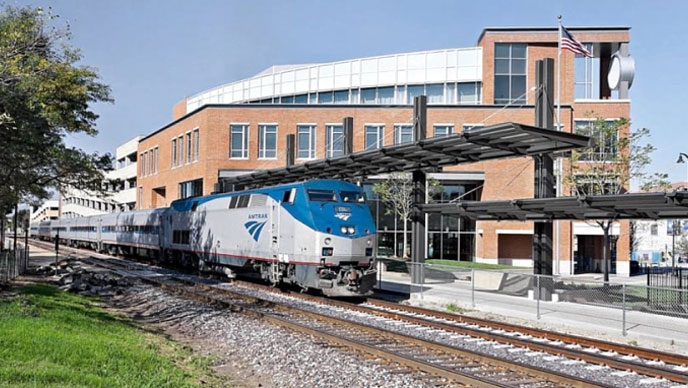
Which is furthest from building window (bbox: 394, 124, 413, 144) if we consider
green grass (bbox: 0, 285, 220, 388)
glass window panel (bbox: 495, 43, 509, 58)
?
green grass (bbox: 0, 285, 220, 388)

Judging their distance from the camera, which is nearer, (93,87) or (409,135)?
(93,87)

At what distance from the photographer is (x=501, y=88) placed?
52.7 meters

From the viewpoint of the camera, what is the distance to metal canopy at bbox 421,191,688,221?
1543cm

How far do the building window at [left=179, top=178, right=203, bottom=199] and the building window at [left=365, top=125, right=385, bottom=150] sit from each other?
1447 cm

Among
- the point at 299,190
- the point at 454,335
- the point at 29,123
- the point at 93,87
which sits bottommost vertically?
the point at 454,335

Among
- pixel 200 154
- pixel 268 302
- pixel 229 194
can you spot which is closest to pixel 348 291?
pixel 268 302

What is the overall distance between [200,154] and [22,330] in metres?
41.3

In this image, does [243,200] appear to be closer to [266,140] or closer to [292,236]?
[292,236]

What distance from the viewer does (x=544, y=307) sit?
1792cm

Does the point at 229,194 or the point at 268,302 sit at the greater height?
the point at 229,194

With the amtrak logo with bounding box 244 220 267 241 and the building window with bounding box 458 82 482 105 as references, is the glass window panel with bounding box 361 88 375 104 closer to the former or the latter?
the building window with bounding box 458 82 482 105

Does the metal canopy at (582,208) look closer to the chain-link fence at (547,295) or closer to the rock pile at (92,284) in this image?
the chain-link fence at (547,295)

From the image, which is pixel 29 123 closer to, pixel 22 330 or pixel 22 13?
pixel 22 13

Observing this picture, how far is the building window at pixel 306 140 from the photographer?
164 ft
